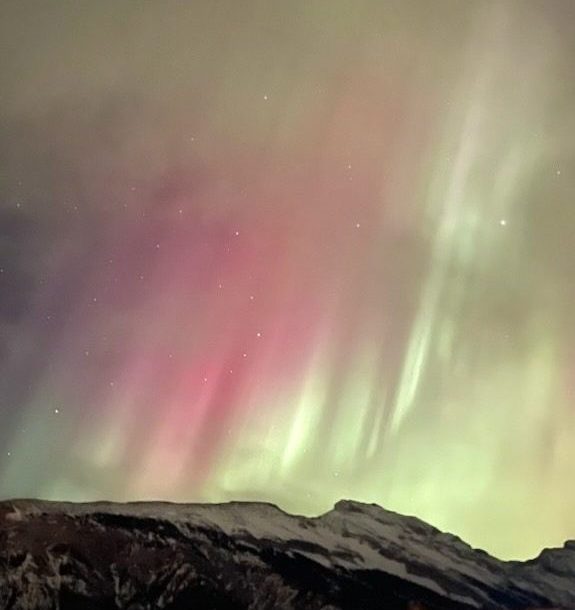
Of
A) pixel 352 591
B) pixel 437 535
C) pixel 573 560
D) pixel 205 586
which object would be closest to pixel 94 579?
pixel 205 586

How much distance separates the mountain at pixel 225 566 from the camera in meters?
97.1

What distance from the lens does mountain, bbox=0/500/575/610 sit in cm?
9706

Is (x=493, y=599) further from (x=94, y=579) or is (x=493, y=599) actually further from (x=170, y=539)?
(x=94, y=579)

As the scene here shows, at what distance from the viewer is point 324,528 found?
523 feet

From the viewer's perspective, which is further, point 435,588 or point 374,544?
point 374,544

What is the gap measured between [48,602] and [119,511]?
25789 millimetres

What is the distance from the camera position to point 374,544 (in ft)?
522

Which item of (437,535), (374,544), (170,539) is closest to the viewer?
(170,539)

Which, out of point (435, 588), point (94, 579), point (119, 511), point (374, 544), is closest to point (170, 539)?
point (119, 511)

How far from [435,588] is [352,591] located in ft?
71.6

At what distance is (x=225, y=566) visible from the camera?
4464 inches

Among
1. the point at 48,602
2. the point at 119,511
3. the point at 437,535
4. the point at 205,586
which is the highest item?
the point at 437,535

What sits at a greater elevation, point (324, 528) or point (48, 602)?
point (324, 528)

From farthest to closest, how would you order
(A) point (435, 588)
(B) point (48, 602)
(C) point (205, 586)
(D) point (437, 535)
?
(D) point (437, 535), (A) point (435, 588), (C) point (205, 586), (B) point (48, 602)
